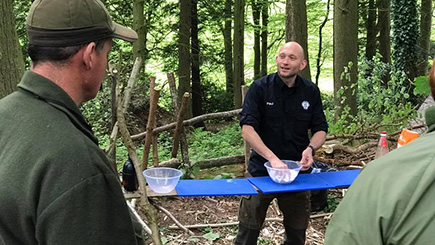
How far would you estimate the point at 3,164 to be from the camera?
1163 millimetres

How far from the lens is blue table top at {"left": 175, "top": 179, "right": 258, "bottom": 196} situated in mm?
3250

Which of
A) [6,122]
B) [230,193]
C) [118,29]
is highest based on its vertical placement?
[118,29]

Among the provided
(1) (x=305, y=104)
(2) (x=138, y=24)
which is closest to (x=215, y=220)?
(1) (x=305, y=104)

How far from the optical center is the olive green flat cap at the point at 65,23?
1.28 meters

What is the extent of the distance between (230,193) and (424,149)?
2335mm

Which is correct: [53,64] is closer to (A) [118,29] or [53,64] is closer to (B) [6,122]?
(B) [6,122]

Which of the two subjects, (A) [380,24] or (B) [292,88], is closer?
(B) [292,88]

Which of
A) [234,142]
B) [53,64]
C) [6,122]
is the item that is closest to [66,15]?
[53,64]

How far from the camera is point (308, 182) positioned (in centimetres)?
342

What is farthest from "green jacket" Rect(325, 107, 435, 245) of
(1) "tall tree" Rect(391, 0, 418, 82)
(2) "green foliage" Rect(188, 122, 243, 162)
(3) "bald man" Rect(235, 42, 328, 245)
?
(1) "tall tree" Rect(391, 0, 418, 82)

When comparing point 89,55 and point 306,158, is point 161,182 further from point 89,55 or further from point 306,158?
point 89,55

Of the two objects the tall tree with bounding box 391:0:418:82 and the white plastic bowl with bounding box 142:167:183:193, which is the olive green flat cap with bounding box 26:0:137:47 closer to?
the white plastic bowl with bounding box 142:167:183:193

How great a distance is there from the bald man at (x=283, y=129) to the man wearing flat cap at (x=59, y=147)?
2237 millimetres

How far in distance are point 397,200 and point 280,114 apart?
2525mm
